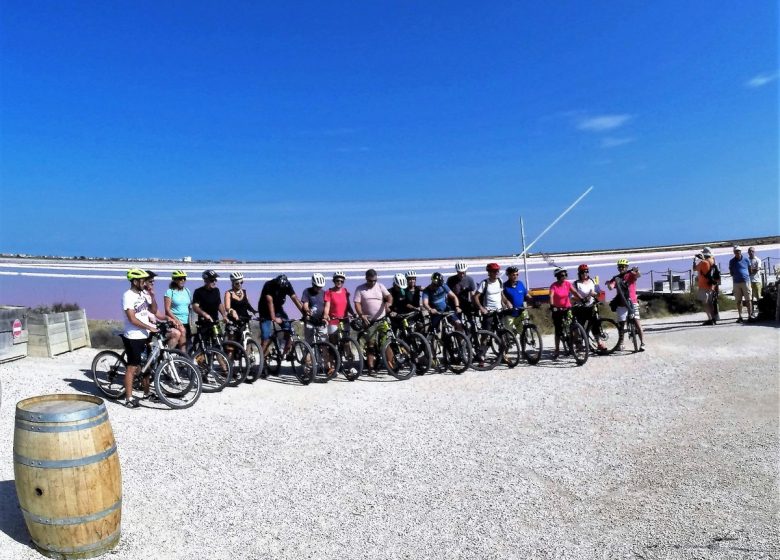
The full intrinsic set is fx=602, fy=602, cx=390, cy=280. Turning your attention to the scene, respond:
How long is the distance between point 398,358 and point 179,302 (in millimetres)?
3435

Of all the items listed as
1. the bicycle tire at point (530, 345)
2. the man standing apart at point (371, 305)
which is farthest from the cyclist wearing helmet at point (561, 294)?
the man standing apart at point (371, 305)

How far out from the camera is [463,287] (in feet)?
34.5

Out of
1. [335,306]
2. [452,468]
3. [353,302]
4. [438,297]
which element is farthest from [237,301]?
[452,468]

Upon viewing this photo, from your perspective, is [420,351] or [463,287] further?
[463,287]

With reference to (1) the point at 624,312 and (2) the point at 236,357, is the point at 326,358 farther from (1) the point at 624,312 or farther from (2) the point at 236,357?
(1) the point at 624,312

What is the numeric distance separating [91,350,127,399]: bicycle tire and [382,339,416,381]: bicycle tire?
3.76m

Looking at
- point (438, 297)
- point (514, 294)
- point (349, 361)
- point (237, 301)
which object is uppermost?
point (237, 301)

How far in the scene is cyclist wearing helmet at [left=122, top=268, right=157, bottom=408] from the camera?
285 inches

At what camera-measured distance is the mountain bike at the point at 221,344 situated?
29.0ft

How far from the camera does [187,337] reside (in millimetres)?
9055

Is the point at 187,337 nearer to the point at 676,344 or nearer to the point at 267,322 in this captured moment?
the point at 267,322

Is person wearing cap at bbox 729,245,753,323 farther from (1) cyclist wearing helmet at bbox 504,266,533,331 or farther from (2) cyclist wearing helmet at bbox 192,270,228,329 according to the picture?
(2) cyclist wearing helmet at bbox 192,270,228,329

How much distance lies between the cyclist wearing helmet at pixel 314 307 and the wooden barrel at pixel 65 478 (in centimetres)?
565

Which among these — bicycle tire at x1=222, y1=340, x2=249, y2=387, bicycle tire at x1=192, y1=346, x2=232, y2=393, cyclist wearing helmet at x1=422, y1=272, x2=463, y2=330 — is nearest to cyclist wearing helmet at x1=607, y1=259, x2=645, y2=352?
cyclist wearing helmet at x1=422, y1=272, x2=463, y2=330
